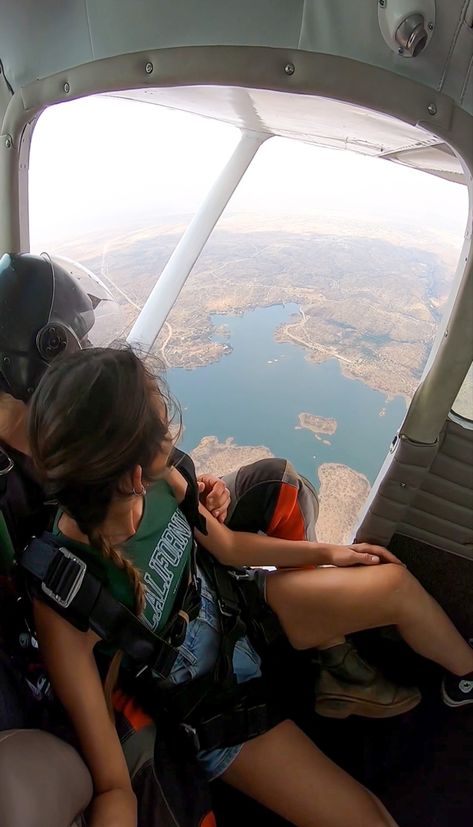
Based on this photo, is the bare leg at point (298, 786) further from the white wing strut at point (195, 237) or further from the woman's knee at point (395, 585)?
the white wing strut at point (195, 237)

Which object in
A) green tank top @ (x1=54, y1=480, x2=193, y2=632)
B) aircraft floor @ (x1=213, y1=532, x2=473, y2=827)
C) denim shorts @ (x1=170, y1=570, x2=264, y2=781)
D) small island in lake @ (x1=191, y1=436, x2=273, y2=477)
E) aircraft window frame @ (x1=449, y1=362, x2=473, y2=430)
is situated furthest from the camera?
small island in lake @ (x1=191, y1=436, x2=273, y2=477)

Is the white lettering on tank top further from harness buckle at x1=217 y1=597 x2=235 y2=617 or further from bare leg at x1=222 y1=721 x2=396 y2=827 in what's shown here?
bare leg at x1=222 y1=721 x2=396 y2=827

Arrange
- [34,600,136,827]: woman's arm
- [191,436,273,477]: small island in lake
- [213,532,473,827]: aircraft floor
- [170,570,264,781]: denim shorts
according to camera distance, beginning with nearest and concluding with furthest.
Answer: [34,600,136,827]: woman's arm
[170,570,264,781]: denim shorts
[213,532,473,827]: aircraft floor
[191,436,273,477]: small island in lake

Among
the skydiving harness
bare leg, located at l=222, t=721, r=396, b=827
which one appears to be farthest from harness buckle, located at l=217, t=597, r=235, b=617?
bare leg, located at l=222, t=721, r=396, b=827

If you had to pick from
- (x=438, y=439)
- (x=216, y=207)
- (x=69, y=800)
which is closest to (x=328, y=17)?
(x=438, y=439)

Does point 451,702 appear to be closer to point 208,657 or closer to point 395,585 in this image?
point 395,585
